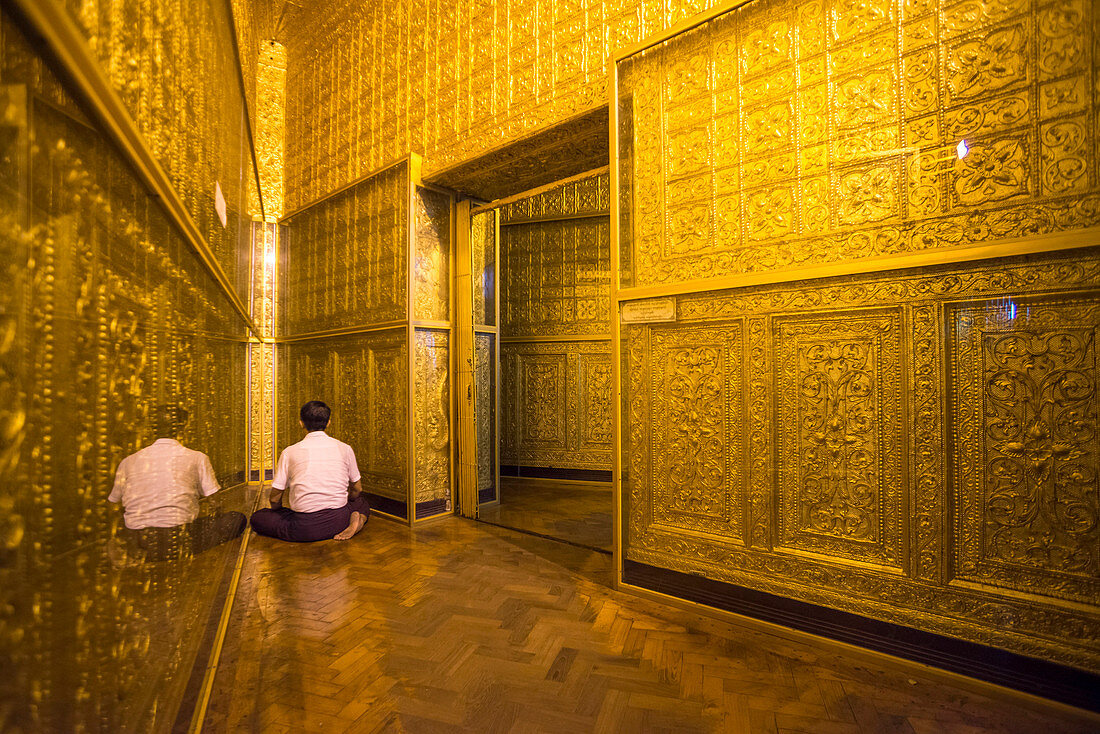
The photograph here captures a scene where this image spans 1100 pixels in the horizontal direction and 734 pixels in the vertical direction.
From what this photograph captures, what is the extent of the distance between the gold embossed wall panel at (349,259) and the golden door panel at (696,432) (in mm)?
2850

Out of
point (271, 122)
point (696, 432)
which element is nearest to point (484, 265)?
point (696, 432)

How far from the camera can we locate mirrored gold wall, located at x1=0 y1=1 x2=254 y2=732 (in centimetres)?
45

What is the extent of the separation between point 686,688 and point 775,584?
0.80m

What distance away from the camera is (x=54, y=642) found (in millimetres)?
526

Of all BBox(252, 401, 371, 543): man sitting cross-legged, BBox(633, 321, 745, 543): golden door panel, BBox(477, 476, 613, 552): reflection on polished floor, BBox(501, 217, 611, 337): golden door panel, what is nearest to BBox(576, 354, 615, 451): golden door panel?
BBox(501, 217, 611, 337): golden door panel

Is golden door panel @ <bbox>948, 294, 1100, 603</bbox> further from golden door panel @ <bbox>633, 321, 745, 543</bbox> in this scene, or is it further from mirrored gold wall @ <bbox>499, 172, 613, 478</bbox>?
mirrored gold wall @ <bbox>499, 172, 613, 478</bbox>

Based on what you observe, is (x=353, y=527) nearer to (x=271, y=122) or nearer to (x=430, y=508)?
(x=430, y=508)

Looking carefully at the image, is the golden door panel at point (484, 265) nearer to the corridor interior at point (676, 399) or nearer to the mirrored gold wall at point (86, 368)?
the corridor interior at point (676, 399)

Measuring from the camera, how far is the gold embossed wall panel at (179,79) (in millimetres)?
724

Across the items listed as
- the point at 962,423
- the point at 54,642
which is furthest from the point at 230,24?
the point at 962,423

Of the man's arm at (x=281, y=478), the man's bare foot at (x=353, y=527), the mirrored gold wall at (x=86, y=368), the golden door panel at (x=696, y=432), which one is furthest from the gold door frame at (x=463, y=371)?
the mirrored gold wall at (x=86, y=368)

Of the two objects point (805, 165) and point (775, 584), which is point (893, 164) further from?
point (775, 584)

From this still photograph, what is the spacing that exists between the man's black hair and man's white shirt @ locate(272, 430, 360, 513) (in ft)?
0.20

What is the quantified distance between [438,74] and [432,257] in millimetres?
1648
